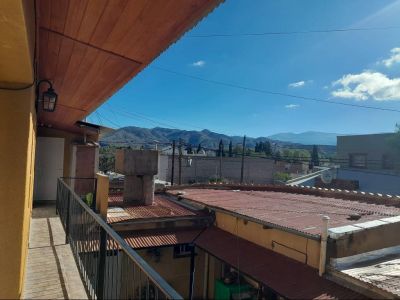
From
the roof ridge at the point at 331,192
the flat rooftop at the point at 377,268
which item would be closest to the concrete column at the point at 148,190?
the roof ridge at the point at 331,192

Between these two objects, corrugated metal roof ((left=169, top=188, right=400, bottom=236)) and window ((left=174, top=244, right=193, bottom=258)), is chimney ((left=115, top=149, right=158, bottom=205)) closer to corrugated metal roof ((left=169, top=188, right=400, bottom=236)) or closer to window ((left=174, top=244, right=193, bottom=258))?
corrugated metal roof ((left=169, top=188, right=400, bottom=236))

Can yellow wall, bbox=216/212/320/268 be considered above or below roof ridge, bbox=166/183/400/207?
below

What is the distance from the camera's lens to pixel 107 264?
2.54 m

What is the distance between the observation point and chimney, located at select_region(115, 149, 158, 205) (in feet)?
31.1

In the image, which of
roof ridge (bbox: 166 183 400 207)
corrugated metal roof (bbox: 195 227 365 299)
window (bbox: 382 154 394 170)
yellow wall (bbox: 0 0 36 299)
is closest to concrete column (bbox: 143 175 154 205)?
corrugated metal roof (bbox: 195 227 365 299)

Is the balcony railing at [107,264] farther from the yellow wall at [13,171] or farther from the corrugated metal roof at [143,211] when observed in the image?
the corrugated metal roof at [143,211]

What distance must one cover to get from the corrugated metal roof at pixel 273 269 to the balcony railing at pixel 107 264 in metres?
3.50

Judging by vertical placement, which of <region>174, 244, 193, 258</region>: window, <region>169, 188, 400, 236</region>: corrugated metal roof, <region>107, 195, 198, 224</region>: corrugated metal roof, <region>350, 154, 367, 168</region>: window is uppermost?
<region>350, 154, 367, 168</region>: window

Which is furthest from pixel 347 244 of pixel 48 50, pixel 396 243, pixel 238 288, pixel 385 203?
pixel 48 50

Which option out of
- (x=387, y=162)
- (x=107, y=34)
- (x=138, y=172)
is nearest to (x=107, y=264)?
(x=107, y=34)

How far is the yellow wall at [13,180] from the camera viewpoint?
7.64 feet

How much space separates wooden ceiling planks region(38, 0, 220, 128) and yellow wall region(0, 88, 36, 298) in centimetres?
63

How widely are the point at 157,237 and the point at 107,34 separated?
6936mm

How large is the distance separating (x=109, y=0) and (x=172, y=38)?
1.79 ft
